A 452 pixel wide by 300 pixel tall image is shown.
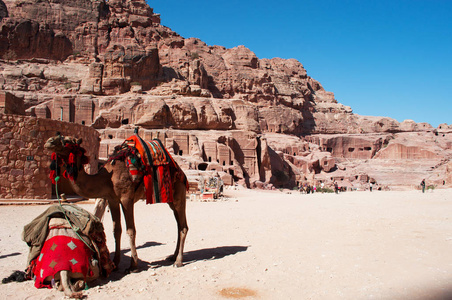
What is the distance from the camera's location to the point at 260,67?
92500 millimetres

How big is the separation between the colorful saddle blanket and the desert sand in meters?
1.31

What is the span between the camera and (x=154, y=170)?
662 cm

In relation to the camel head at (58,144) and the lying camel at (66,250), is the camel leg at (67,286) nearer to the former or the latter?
the lying camel at (66,250)

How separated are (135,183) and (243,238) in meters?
3.85

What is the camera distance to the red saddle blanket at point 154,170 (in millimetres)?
6496

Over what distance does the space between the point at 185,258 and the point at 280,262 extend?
1.89 metres

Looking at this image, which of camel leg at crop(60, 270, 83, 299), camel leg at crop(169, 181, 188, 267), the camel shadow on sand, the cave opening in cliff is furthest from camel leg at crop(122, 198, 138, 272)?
the cave opening in cliff

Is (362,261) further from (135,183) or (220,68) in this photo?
(220,68)

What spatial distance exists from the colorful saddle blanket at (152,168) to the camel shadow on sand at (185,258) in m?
1.21

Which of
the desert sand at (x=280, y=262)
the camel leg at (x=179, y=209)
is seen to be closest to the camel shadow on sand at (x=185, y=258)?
the desert sand at (x=280, y=262)

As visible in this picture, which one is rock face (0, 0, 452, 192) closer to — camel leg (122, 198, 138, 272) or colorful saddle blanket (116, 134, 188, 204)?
colorful saddle blanket (116, 134, 188, 204)

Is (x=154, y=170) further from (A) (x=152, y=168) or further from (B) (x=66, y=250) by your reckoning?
(B) (x=66, y=250)

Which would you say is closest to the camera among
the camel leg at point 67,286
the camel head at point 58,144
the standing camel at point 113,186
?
the camel leg at point 67,286

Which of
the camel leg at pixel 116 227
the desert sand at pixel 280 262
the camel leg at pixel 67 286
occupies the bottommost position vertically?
the desert sand at pixel 280 262
